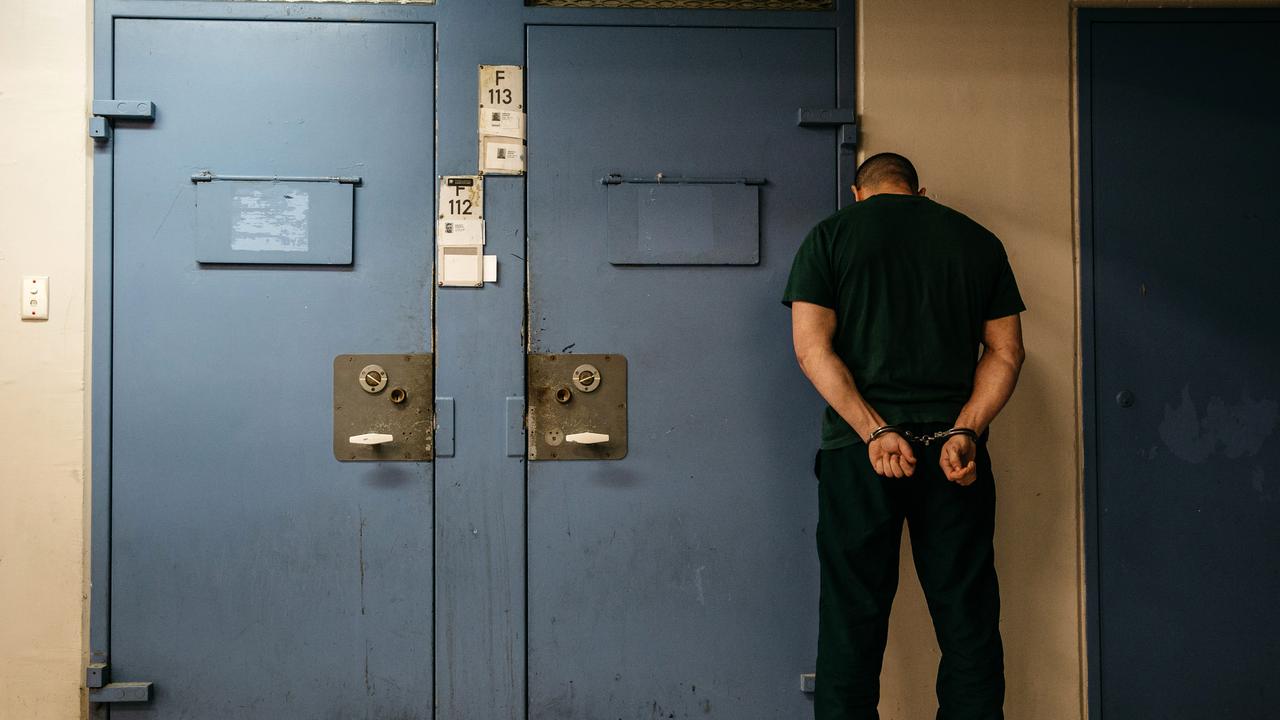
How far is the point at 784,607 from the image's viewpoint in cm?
198

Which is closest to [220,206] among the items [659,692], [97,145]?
[97,145]

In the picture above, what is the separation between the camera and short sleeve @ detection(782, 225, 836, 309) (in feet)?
5.58

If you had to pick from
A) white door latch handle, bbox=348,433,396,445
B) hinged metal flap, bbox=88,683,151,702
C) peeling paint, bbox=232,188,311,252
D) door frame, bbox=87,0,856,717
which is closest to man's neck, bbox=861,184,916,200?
door frame, bbox=87,0,856,717

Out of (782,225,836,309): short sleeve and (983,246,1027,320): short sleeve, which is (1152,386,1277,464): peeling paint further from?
(782,225,836,309): short sleeve

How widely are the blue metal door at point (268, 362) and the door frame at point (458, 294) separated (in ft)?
0.11

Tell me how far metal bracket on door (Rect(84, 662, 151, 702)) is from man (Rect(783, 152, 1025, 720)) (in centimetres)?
184

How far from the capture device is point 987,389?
1.67 metres

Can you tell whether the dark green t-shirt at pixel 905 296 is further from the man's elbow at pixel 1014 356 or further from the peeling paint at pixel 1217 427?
the peeling paint at pixel 1217 427

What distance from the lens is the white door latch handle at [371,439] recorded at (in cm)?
186

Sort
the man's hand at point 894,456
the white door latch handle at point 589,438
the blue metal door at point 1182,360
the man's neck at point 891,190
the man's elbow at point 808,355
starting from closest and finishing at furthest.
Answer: the man's hand at point 894,456 < the man's elbow at point 808,355 < the man's neck at point 891,190 < the white door latch handle at point 589,438 < the blue metal door at point 1182,360

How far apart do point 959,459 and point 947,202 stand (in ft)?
2.78

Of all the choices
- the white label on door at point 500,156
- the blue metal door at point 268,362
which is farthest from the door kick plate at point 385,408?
the white label on door at point 500,156

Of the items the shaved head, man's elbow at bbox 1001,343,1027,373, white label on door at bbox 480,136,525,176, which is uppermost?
white label on door at bbox 480,136,525,176

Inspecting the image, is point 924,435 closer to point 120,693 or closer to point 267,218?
point 267,218
